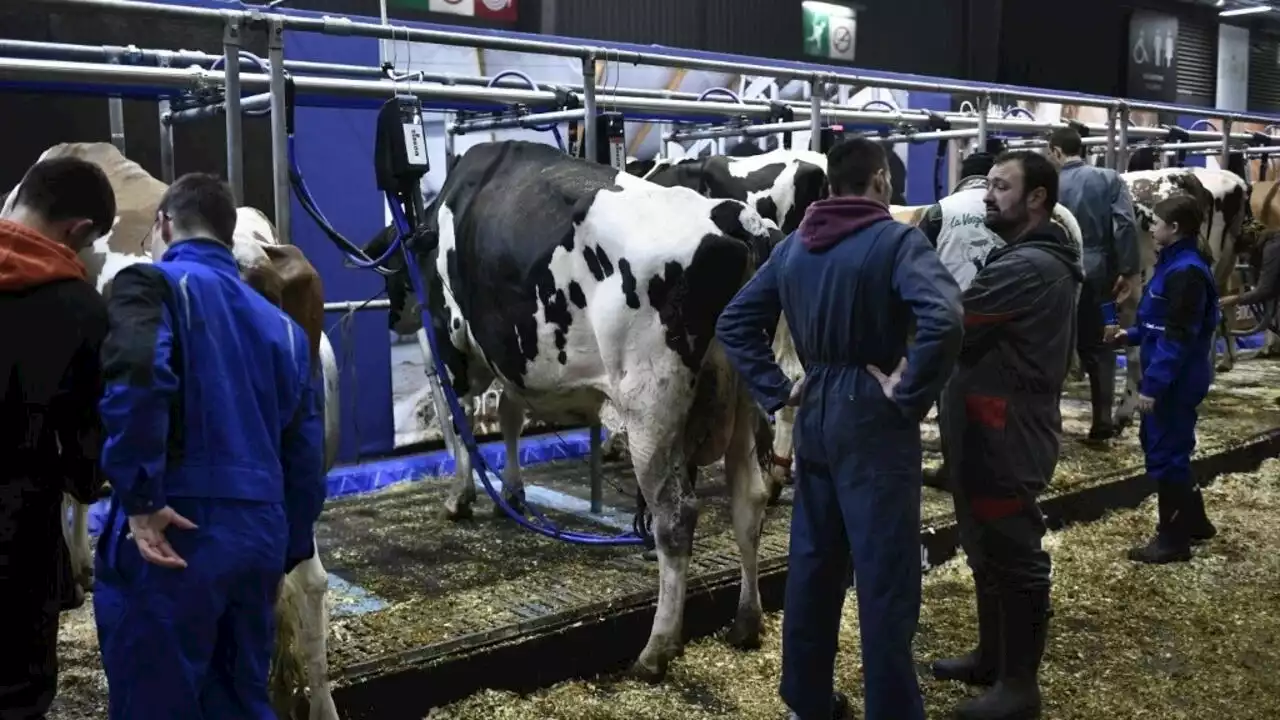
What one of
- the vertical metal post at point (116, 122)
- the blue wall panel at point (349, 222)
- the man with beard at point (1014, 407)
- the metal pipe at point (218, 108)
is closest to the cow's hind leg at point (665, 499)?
the man with beard at point (1014, 407)

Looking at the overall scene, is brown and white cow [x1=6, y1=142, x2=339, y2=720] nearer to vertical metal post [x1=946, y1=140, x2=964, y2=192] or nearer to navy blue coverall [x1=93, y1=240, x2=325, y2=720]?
navy blue coverall [x1=93, y1=240, x2=325, y2=720]

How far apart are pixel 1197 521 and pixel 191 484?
16.2 feet

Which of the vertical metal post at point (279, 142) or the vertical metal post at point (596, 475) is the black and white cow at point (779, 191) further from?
the vertical metal post at point (279, 142)

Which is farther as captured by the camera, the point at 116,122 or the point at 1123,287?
the point at 1123,287

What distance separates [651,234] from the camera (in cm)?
394

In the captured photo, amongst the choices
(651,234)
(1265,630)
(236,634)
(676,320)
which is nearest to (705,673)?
(676,320)

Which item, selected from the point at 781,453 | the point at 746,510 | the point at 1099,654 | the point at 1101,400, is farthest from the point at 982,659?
the point at 1101,400

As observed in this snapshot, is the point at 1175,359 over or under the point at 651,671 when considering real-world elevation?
over

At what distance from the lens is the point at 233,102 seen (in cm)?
373

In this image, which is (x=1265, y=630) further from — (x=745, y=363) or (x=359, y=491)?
(x=359, y=491)

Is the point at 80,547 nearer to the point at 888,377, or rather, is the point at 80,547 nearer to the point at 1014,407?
the point at 888,377

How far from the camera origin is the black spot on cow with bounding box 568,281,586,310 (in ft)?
13.4

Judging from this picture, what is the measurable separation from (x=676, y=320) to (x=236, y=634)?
1856mm

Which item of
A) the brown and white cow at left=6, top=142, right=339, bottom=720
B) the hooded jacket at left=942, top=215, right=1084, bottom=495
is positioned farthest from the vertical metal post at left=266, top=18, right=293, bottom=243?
the hooded jacket at left=942, top=215, right=1084, bottom=495
